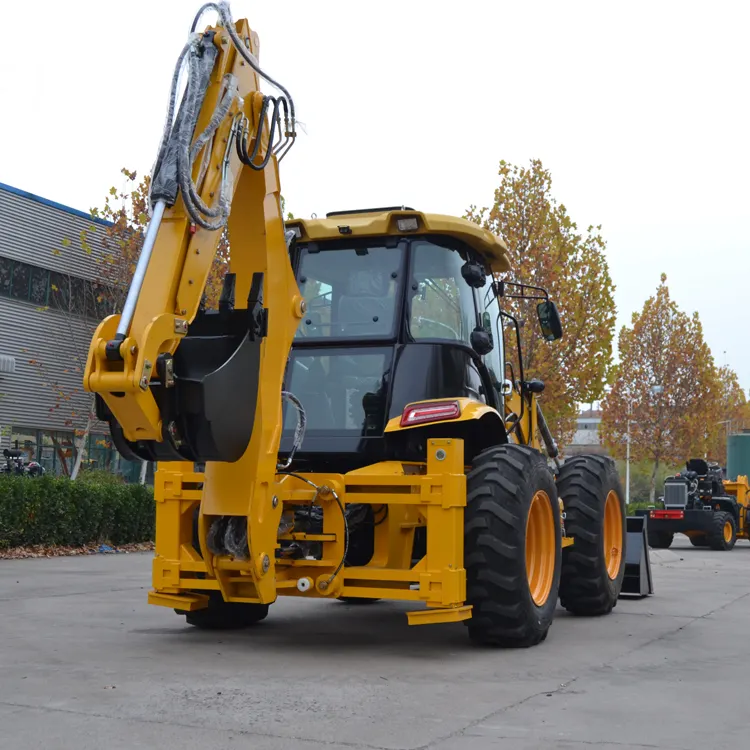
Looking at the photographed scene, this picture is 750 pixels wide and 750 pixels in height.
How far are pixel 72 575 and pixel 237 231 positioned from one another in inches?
298

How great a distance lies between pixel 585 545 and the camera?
9609 mm

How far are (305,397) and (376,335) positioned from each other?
697mm

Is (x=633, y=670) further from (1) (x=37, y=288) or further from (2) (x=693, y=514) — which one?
(1) (x=37, y=288)

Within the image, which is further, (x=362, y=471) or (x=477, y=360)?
(x=477, y=360)

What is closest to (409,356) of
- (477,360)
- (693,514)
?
(477,360)

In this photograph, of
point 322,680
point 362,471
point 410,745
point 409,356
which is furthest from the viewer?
point 409,356

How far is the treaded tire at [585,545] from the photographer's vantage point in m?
9.62

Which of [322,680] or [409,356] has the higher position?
[409,356]

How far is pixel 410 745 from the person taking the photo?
482cm

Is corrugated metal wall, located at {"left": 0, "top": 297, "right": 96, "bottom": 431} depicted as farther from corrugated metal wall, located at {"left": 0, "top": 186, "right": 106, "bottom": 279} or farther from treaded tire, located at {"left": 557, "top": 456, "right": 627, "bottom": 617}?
treaded tire, located at {"left": 557, "top": 456, "right": 627, "bottom": 617}

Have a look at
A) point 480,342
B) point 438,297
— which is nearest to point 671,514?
point 480,342

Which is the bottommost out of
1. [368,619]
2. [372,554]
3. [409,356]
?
[368,619]

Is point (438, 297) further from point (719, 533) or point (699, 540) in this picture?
point (699, 540)

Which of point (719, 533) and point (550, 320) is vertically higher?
point (550, 320)
